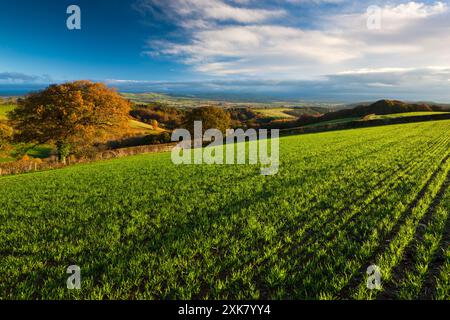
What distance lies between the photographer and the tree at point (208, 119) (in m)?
80.8

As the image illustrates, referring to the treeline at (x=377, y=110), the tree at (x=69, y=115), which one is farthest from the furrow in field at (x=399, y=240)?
the treeline at (x=377, y=110)

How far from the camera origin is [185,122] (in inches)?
3391

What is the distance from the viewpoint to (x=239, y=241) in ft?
24.6

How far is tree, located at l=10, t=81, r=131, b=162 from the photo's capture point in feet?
111

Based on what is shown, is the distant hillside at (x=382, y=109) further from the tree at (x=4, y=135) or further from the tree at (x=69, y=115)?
the tree at (x=4, y=135)

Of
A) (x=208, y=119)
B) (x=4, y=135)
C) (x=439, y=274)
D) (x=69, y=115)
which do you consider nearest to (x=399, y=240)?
(x=439, y=274)

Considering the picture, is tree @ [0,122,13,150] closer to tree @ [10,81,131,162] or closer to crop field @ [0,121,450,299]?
tree @ [10,81,131,162]

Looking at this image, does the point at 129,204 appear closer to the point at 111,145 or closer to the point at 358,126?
the point at 111,145

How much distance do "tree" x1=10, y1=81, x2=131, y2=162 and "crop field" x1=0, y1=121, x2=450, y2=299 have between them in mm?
23919

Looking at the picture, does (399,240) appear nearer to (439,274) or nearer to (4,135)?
(439,274)

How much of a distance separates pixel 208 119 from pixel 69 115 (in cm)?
4964

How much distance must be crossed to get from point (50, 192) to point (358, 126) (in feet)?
250

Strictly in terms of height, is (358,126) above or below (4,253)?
above
